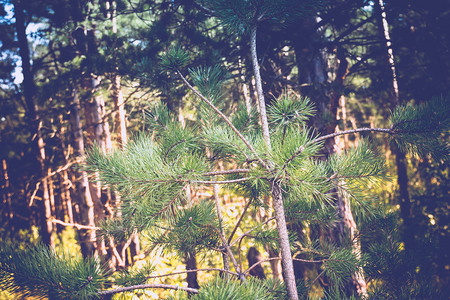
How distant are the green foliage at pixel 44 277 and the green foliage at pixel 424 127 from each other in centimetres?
154

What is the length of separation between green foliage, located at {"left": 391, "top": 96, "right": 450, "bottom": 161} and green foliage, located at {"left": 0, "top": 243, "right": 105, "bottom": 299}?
1.54 meters

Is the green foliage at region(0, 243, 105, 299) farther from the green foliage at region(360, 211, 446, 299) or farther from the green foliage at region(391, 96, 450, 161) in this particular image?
the green foliage at region(360, 211, 446, 299)

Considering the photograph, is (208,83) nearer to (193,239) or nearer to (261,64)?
(193,239)

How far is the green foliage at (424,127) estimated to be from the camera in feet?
3.92

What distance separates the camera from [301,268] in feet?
15.4

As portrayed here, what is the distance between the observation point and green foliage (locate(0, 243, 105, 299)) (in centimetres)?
114

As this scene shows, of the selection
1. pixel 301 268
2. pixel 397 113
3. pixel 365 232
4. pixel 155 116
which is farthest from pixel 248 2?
pixel 301 268

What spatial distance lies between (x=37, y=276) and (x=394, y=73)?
3524 mm

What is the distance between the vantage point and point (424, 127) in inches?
48.0

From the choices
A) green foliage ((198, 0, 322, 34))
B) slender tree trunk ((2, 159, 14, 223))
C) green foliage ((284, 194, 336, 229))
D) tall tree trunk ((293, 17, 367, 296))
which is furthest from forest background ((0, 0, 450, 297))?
slender tree trunk ((2, 159, 14, 223))

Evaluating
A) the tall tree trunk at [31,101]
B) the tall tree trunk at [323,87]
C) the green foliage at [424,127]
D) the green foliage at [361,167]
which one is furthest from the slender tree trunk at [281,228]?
the tall tree trunk at [31,101]

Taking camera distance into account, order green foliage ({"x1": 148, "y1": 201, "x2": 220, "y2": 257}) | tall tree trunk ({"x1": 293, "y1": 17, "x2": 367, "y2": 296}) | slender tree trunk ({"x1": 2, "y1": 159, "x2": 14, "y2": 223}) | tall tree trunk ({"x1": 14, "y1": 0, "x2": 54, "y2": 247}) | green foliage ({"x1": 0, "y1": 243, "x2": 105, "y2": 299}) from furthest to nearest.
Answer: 1. slender tree trunk ({"x1": 2, "y1": 159, "x2": 14, "y2": 223})
2. tall tree trunk ({"x1": 14, "y1": 0, "x2": 54, "y2": 247})
3. tall tree trunk ({"x1": 293, "y1": 17, "x2": 367, "y2": 296})
4. green foliage ({"x1": 148, "y1": 201, "x2": 220, "y2": 257})
5. green foliage ({"x1": 0, "y1": 243, "x2": 105, "y2": 299})

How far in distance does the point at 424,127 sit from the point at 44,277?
1757mm

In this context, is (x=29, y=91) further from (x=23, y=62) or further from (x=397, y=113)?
(x=397, y=113)
